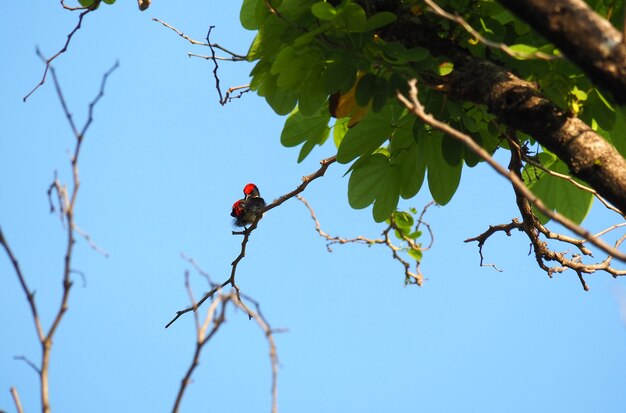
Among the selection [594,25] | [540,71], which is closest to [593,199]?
[540,71]

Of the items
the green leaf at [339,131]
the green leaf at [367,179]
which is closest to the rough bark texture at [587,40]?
the green leaf at [367,179]

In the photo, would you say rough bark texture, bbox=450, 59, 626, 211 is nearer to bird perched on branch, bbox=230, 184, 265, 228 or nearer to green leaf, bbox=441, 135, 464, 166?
green leaf, bbox=441, 135, 464, 166

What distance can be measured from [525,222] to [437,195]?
0.56 m

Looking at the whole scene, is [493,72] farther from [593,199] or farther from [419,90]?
[593,199]

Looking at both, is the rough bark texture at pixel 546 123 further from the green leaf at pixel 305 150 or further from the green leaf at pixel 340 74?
the green leaf at pixel 305 150

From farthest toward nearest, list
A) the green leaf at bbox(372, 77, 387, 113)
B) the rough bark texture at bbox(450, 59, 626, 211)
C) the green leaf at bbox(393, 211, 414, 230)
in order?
the green leaf at bbox(393, 211, 414, 230) → the green leaf at bbox(372, 77, 387, 113) → the rough bark texture at bbox(450, 59, 626, 211)

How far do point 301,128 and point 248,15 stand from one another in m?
0.53

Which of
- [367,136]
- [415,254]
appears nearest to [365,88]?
[367,136]

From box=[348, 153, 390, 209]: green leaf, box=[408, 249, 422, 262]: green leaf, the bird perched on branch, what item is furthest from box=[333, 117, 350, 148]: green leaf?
box=[408, 249, 422, 262]: green leaf

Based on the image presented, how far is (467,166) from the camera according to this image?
286 centimetres

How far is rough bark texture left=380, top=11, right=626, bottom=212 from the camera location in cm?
186

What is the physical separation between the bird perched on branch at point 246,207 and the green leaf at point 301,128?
1811mm

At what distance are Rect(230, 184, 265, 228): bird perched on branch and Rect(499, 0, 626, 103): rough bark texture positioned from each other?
348 cm

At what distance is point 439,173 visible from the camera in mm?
2791
